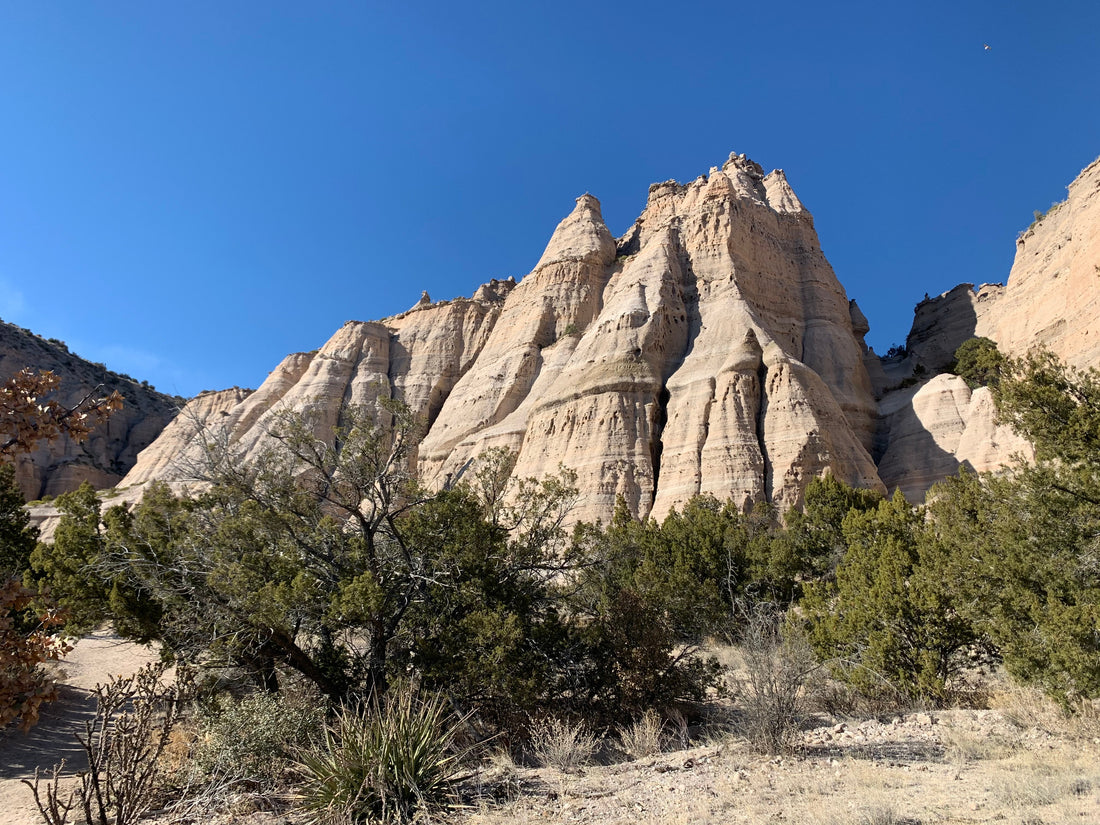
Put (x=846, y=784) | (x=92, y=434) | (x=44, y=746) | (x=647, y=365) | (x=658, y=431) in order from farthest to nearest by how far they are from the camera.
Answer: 1. (x=92, y=434)
2. (x=647, y=365)
3. (x=658, y=431)
4. (x=44, y=746)
5. (x=846, y=784)

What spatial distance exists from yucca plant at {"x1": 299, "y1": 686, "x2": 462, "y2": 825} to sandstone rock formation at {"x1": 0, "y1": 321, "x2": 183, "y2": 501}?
197 ft

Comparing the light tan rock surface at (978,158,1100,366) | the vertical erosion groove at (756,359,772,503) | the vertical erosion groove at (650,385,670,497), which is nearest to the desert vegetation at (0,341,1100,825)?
the vertical erosion groove at (756,359,772,503)

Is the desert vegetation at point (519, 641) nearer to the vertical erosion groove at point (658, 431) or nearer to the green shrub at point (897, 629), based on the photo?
the green shrub at point (897, 629)

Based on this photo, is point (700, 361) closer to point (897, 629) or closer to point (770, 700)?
point (897, 629)

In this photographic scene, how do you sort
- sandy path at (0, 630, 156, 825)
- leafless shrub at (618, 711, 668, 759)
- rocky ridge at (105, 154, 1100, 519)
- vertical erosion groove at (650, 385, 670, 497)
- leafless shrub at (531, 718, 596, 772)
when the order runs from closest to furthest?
leafless shrub at (531, 718, 596, 772), leafless shrub at (618, 711, 668, 759), sandy path at (0, 630, 156, 825), rocky ridge at (105, 154, 1100, 519), vertical erosion groove at (650, 385, 670, 497)

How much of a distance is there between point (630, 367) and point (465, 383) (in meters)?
17.3

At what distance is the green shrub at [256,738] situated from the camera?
28.9 feet

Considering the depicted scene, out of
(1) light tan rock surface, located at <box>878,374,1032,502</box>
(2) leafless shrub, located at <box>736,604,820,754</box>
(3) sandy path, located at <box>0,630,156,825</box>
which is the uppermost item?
(1) light tan rock surface, located at <box>878,374,1032,502</box>

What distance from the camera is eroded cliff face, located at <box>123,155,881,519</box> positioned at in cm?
3178

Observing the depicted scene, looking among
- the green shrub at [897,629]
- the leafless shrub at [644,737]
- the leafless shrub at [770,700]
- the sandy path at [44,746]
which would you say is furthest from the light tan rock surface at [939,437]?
the sandy path at [44,746]

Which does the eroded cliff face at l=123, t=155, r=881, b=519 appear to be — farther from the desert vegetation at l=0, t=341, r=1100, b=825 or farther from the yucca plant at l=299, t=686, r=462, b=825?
the yucca plant at l=299, t=686, r=462, b=825

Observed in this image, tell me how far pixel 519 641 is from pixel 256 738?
13.3ft

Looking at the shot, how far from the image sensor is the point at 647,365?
37.4 meters

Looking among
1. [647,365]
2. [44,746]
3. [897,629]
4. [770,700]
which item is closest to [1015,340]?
[647,365]
